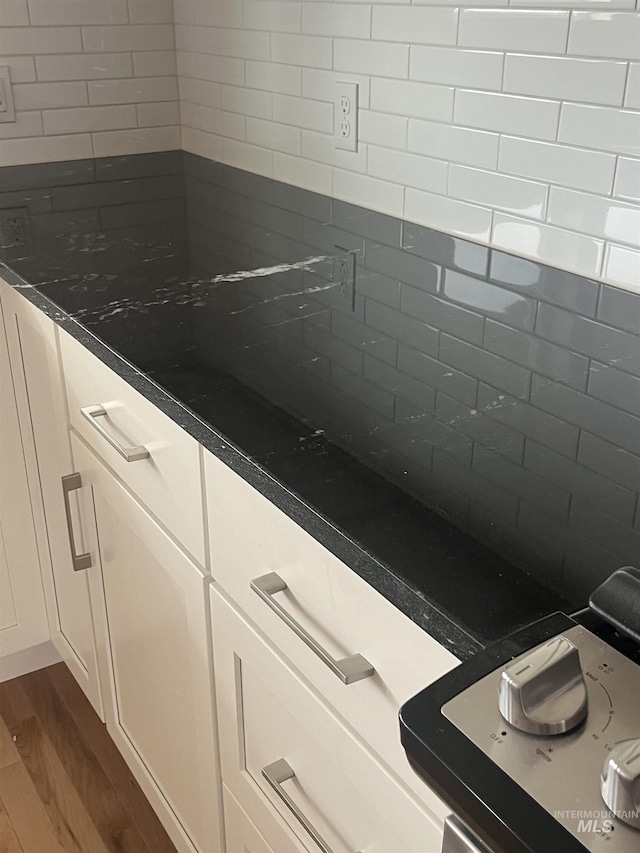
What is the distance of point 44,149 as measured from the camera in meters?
1.98

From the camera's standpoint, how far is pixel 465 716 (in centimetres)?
50

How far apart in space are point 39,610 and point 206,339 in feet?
3.18

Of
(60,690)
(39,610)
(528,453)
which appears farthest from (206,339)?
(60,690)

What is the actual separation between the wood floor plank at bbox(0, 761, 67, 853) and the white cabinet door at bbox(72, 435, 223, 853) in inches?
7.7

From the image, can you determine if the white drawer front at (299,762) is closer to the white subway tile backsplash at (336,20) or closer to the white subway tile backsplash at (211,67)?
the white subway tile backsplash at (336,20)

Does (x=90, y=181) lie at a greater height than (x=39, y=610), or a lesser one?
greater

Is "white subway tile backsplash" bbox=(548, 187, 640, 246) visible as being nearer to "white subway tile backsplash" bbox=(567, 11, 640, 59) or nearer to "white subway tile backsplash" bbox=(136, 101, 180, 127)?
"white subway tile backsplash" bbox=(567, 11, 640, 59)

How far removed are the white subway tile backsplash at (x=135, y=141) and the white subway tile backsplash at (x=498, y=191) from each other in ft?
3.16

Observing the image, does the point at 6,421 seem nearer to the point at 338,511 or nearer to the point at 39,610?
the point at 39,610

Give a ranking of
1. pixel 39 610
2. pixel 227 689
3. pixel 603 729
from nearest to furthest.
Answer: pixel 603 729 < pixel 227 689 < pixel 39 610

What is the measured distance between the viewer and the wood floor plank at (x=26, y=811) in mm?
1497

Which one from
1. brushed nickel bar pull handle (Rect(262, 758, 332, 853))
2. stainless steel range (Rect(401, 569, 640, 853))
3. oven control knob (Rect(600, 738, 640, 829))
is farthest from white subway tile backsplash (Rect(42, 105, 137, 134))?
oven control knob (Rect(600, 738, 640, 829))

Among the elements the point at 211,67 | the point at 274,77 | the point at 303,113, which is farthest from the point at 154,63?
the point at 303,113

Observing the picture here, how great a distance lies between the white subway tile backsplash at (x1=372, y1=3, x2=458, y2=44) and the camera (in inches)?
52.5
